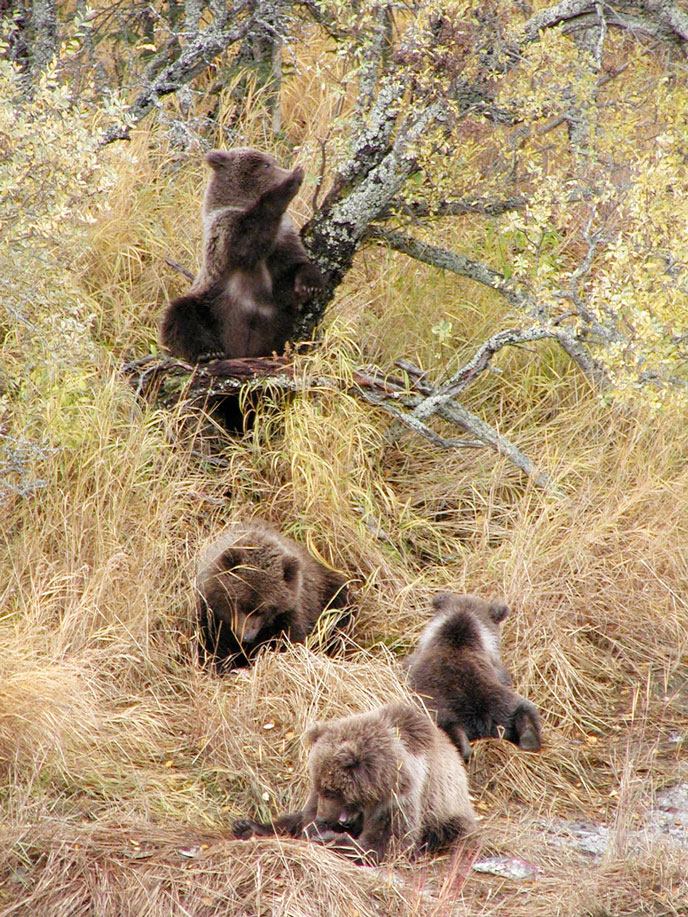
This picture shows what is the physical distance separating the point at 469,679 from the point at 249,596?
1082mm

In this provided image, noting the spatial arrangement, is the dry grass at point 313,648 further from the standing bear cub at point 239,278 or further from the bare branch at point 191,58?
the bare branch at point 191,58

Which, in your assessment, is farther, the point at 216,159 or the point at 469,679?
the point at 216,159

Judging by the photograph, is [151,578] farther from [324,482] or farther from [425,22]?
[425,22]

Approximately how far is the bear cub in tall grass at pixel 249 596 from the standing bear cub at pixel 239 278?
120 cm

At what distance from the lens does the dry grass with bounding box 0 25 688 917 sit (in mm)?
3967

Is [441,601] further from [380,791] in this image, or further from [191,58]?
[191,58]

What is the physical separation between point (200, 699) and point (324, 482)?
4.38 feet

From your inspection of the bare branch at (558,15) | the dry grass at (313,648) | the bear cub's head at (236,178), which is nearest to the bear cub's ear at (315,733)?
the dry grass at (313,648)

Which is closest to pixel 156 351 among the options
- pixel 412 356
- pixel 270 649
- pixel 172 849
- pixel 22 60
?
pixel 412 356

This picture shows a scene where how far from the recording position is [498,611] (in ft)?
16.3

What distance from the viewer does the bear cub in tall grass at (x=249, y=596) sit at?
17.0 ft

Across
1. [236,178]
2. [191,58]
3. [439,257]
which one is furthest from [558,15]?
[191,58]

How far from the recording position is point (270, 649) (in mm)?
5305

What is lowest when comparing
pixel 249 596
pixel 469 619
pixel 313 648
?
pixel 313 648
